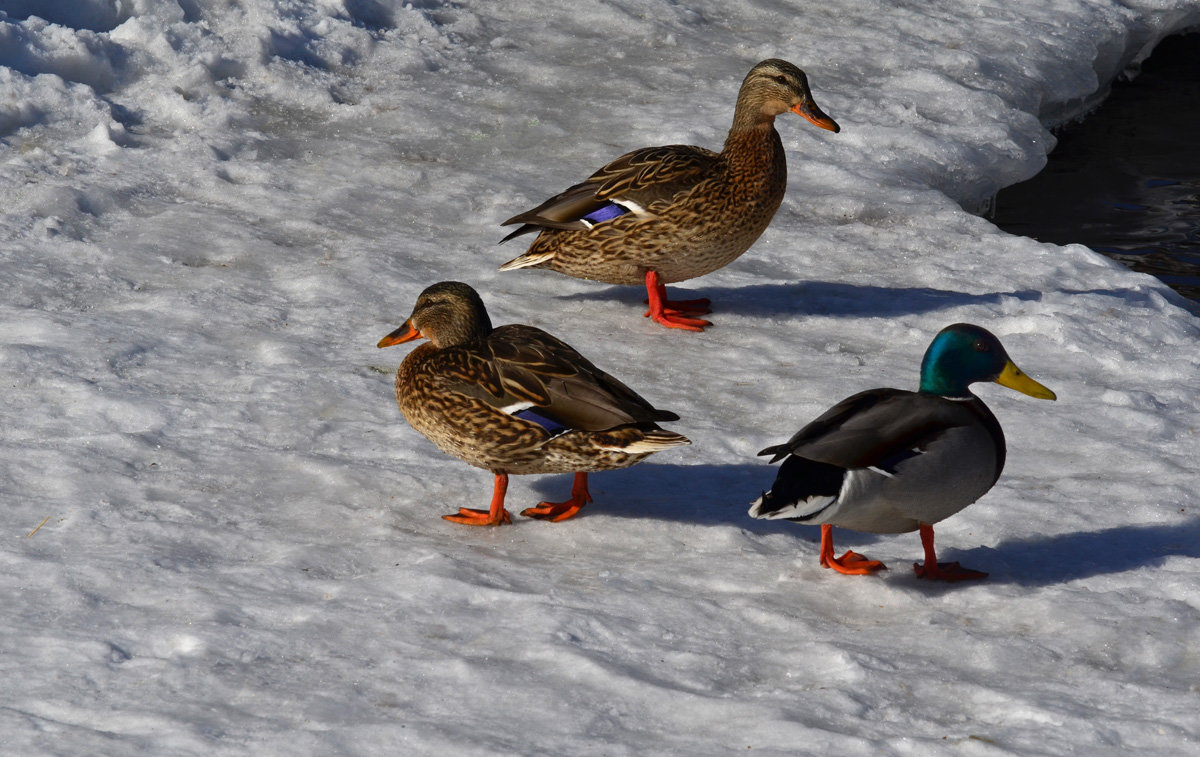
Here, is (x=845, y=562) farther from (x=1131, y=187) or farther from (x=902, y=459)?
(x=1131, y=187)

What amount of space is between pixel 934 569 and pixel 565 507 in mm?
1395

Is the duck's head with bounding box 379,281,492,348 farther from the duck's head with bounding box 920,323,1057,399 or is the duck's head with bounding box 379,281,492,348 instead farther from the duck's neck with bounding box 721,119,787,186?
the duck's neck with bounding box 721,119,787,186

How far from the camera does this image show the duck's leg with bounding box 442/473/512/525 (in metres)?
4.82

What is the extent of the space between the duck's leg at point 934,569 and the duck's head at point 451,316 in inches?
71.9

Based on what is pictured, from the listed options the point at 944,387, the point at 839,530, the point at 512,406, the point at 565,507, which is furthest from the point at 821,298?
the point at 512,406

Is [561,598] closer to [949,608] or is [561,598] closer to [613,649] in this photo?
[613,649]

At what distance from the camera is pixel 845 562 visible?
15.3 ft

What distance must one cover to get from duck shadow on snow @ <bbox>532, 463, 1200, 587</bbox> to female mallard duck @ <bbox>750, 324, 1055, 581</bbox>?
0.84ft

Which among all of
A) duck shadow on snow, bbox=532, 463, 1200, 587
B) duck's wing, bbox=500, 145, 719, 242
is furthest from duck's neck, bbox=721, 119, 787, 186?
duck shadow on snow, bbox=532, 463, 1200, 587

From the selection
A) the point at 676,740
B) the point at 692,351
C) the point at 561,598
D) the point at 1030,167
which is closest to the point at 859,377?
the point at 692,351

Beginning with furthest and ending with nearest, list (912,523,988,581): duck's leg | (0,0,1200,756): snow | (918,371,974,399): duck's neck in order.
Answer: (918,371,974,399): duck's neck
(912,523,988,581): duck's leg
(0,0,1200,756): snow

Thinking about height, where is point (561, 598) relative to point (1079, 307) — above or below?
below

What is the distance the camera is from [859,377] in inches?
250

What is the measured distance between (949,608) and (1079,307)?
345cm
